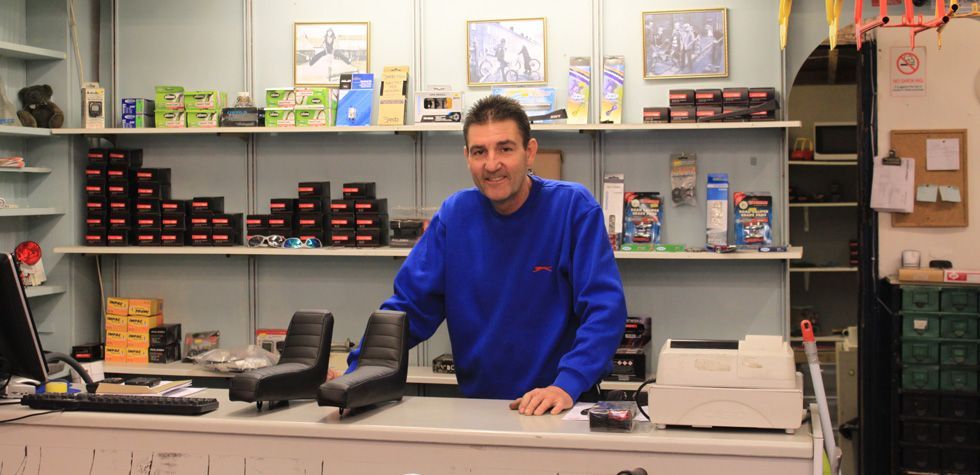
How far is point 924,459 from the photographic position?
4.14 m

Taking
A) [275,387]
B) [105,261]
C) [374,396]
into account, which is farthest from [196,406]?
→ [105,261]

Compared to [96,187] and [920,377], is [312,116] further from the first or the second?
[920,377]

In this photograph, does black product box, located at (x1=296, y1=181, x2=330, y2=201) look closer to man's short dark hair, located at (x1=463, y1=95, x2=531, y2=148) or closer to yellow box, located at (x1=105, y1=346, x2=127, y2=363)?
yellow box, located at (x1=105, y1=346, x2=127, y2=363)

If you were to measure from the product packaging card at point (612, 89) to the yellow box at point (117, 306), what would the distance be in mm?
2721

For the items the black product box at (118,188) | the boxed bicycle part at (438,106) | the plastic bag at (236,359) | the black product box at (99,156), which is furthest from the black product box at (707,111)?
the black product box at (99,156)

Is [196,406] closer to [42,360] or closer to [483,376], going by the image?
[42,360]

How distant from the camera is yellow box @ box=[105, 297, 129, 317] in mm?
5121

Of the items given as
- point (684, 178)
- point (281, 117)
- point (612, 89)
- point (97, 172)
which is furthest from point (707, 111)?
point (97, 172)

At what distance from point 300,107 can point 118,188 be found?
112 cm

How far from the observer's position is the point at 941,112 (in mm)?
4480

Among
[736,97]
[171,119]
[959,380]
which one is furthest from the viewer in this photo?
[171,119]

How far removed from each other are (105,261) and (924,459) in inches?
171

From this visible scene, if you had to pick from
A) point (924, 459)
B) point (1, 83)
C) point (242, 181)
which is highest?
point (1, 83)

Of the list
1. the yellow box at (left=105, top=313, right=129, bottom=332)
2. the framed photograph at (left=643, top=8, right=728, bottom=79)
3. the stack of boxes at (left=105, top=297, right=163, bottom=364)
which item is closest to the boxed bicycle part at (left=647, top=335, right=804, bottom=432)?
the framed photograph at (left=643, top=8, right=728, bottom=79)
